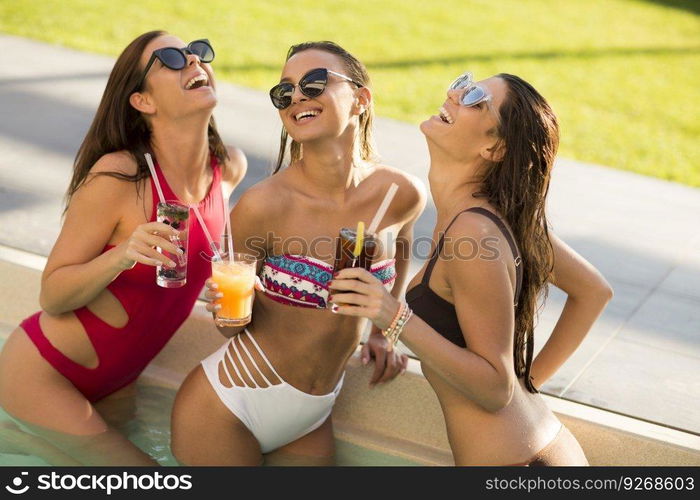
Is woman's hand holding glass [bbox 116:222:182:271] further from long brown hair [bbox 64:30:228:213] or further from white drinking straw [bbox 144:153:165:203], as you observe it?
long brown hair [bbox 64:30:228:213]

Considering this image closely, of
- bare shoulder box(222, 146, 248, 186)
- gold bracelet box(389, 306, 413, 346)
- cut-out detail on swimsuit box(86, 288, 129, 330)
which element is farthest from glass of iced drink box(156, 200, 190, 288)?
gold bracelet box(389, 306, 413, 346)

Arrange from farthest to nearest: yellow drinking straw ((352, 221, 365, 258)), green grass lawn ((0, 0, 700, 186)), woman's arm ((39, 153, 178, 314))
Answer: green grass lawn ((0, 0, 700, 186)) → woman's arm ((39, 153, 178, 314)) → yellow drinking straw ((352, 221, 365, 258))

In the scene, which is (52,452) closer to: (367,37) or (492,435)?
(492,435)

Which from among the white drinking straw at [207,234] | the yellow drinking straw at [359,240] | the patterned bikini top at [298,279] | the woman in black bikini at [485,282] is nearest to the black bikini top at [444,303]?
the woman in black bikini at [485,282]

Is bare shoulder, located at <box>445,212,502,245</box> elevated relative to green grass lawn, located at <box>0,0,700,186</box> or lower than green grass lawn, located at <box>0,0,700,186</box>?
elevated

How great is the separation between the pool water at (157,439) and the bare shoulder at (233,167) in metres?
1.25

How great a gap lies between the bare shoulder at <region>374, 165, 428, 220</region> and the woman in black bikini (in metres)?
0.55

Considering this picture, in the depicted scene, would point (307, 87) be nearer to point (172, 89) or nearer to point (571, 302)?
point (172, 89)

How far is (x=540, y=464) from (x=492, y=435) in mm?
227

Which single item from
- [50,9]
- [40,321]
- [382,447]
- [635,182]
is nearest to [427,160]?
[635,182]

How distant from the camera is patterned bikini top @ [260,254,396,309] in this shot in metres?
4.20

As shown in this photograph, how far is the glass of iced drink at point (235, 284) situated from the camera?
391 cm

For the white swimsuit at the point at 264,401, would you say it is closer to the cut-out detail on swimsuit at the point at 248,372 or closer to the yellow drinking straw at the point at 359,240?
the cut-out detail on swimsuit at the point at 248,372
